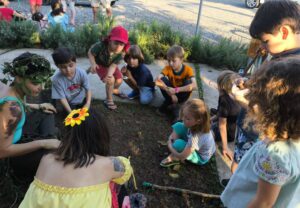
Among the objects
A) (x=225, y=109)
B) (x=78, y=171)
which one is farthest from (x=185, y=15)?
(x=78, y=171)

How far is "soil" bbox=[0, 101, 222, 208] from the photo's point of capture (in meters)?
2.61

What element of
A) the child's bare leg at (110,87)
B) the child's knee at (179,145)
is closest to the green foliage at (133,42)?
the child's bare leg at (110,87)

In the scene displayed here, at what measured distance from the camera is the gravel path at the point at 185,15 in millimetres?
8836

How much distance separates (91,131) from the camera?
1841 mm

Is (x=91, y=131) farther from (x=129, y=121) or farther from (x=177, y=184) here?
(x=129, y=121)

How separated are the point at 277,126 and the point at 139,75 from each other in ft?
9.82

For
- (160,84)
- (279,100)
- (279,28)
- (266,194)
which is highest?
(279,28)

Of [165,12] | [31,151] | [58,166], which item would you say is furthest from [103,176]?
[165,12]

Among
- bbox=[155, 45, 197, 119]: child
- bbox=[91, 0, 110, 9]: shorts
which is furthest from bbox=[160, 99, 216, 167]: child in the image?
bbox=[91, 0, 110, 9]: shorts

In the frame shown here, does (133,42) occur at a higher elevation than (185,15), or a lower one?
higher

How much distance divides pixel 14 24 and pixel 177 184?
14.7 feet

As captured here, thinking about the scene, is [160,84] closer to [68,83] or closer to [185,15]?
[68,83]

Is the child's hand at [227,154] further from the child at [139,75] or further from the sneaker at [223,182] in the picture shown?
the child at [139,75]

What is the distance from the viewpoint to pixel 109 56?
156 inches
